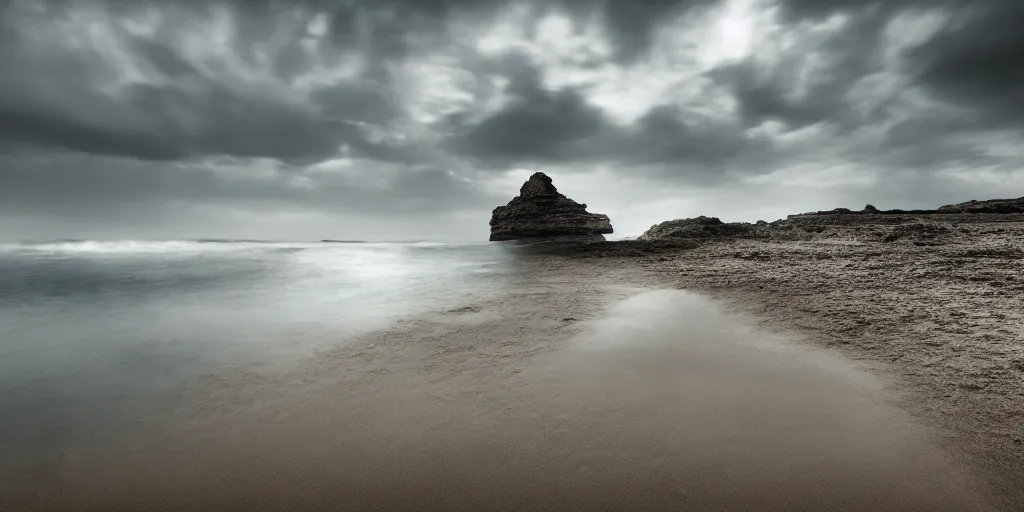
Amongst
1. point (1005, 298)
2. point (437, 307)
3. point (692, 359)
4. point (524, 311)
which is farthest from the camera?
point (437, 307)

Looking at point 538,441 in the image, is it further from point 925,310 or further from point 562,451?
point 925,310

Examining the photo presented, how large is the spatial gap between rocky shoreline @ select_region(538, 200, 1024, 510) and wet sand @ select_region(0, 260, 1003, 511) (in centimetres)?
30

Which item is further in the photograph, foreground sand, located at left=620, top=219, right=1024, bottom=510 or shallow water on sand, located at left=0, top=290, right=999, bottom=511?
foreground sand, located at left=620, top=219, right=1024, bottom=510

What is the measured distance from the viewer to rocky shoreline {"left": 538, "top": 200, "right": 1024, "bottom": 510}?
8.95 ft

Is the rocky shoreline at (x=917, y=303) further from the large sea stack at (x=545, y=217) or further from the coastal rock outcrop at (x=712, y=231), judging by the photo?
the large sea stack at (x=545, y=217)

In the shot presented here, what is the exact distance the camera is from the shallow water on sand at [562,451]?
2.09 m

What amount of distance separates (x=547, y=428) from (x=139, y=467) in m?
2.51

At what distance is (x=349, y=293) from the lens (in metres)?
9.11

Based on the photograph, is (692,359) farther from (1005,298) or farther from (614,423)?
(1005,298)

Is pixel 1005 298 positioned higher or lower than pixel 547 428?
higher

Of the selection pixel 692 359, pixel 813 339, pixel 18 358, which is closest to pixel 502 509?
pixel 692 359

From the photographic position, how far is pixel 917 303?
5.25m

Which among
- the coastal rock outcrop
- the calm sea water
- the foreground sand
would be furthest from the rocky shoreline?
the calm sea water

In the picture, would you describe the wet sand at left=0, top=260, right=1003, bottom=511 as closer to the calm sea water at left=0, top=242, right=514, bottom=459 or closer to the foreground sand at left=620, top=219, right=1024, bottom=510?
the foreground sand at left=620, top=219, right=1024, bottom=510
